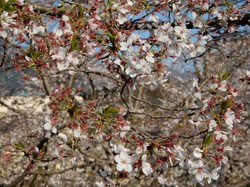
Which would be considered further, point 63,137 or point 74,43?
point 63,137

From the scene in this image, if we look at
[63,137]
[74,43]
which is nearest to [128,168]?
[63,137]

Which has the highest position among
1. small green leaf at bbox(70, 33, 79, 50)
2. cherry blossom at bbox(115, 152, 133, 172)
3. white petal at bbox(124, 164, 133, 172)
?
small green leaf at bbox(70, 33, 79, 50)

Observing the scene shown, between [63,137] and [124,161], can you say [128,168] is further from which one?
[63,137]

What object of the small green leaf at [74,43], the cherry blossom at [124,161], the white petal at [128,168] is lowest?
the white petal at [128,168]

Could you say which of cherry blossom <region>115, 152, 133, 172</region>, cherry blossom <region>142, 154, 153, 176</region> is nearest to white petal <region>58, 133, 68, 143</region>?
cherry blossom <region>115, 152, 133, 172</region>

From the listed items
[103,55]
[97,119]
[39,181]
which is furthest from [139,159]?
[39,181]

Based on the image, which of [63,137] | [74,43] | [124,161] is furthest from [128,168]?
[74,43]

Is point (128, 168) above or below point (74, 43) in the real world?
below

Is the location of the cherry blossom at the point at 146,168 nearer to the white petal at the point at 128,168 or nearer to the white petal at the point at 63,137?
the white petal at the point at 128,168

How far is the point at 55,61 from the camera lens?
2.58m

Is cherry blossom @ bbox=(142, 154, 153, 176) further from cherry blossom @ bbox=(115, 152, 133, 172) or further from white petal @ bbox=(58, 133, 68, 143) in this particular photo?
white petal @ bbox=(58, 133, 68, 143)

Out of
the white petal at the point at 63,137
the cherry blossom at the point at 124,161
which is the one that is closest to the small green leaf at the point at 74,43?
the white petal at the point at 63,137

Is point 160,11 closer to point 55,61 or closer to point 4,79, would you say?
point 55,61

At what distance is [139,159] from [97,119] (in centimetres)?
36
